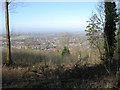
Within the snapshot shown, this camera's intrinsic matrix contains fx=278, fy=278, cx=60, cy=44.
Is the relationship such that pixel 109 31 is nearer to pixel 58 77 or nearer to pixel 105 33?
pixel 105 33

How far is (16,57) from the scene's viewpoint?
1301 cm

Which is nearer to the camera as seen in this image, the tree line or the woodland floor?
the woodland floor

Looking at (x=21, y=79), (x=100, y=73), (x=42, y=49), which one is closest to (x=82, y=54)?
(x=42, y=49)

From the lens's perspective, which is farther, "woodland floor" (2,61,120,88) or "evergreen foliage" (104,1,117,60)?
"evergreen foliage" (104,1,117,60)

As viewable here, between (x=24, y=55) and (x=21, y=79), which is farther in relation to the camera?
(x=24, y=55)

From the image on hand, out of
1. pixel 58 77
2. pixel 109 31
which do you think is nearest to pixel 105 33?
pixel 109 31

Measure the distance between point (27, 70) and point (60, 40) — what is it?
123 inches

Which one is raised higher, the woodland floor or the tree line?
the tree line

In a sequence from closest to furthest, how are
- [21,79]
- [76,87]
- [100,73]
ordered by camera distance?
[76,87] → [21,79] → [100,73]

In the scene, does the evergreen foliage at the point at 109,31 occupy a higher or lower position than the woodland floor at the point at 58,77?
higher

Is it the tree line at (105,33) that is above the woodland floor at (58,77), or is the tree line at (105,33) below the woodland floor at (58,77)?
above

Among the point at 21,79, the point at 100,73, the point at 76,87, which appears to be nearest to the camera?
the point at 76,87

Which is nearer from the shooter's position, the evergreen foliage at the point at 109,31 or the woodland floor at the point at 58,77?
the woodland floor at the point at 58,77

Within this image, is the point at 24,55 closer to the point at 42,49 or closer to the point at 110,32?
the point at 42,49
